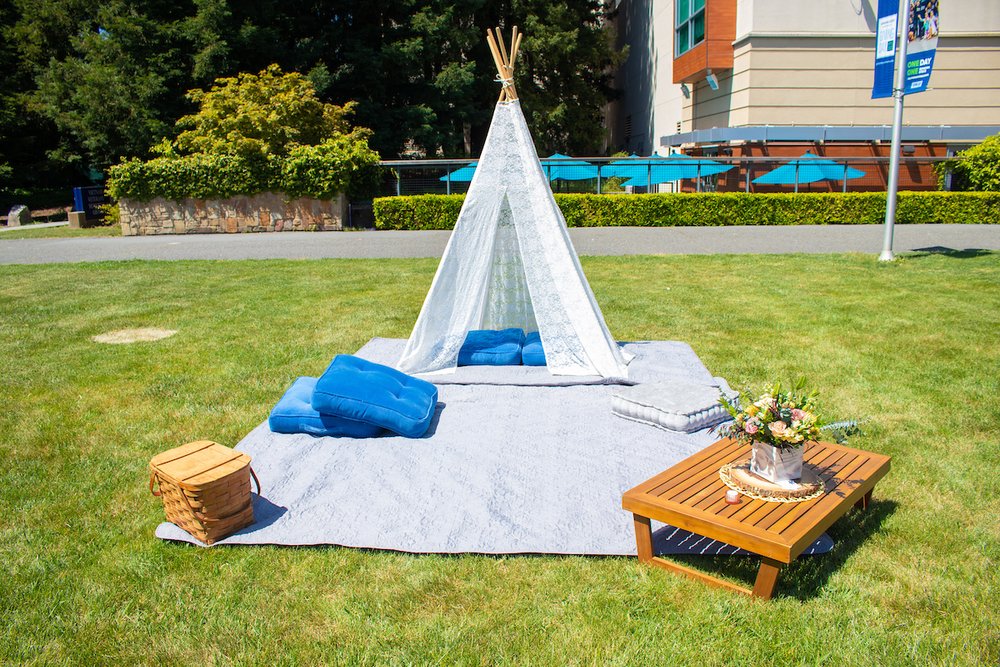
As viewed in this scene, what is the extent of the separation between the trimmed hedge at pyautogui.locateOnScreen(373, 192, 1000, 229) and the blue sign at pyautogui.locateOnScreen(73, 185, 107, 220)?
10.7 meters

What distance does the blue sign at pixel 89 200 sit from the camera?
77.9ft

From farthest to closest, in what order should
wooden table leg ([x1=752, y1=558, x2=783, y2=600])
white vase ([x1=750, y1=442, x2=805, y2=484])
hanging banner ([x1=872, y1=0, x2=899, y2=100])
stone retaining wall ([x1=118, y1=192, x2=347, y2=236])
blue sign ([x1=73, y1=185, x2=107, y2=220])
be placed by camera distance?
blue sign ([x1=73, y1=185, x2=107, y2=220]) → stone retaining wall ([x1=118, y1=192, x2=347, y2=236]) → hanging banner ([x1=872, y1=0, x2=899, y2=100]) → white vase ([x1=750, y1=442, x2=805, y2=484]) → wooden table leg ([x1=752, y1=558, x2=783, y2=600])

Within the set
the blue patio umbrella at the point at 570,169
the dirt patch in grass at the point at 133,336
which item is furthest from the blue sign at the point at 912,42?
the dirt patch in grass at the point at 133,336

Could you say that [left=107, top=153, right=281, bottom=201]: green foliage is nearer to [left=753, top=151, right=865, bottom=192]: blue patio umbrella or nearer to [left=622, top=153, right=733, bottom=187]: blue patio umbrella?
[left=622, top=153, right=733, bottom=187]: blue patio umbrella

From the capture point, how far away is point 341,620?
3.40 m

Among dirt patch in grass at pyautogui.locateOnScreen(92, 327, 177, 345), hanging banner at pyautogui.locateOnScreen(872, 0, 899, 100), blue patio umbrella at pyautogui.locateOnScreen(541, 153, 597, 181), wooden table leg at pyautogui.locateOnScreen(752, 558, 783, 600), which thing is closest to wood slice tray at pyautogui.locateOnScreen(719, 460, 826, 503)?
wooden table leg at pyautogui.locateOnScreen(752, 558, 783, 600)

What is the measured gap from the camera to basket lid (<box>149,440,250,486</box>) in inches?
156

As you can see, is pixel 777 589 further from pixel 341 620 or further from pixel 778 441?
Answer: pixel 341 620

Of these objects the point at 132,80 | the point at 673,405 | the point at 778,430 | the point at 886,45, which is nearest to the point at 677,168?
the point at 886,45

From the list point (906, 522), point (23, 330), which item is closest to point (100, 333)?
point (23, 330)

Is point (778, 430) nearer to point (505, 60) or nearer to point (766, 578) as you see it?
point (766, 578)

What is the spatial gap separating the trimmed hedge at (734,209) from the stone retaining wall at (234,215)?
1.66m

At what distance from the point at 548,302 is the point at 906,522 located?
3.44m

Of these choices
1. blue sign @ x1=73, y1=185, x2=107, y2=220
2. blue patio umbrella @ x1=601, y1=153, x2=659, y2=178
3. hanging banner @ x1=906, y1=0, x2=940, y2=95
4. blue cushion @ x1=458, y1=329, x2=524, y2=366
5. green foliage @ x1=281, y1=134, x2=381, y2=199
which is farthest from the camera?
blue sign @ x1=73, y1=185, x2=107, y2=220
